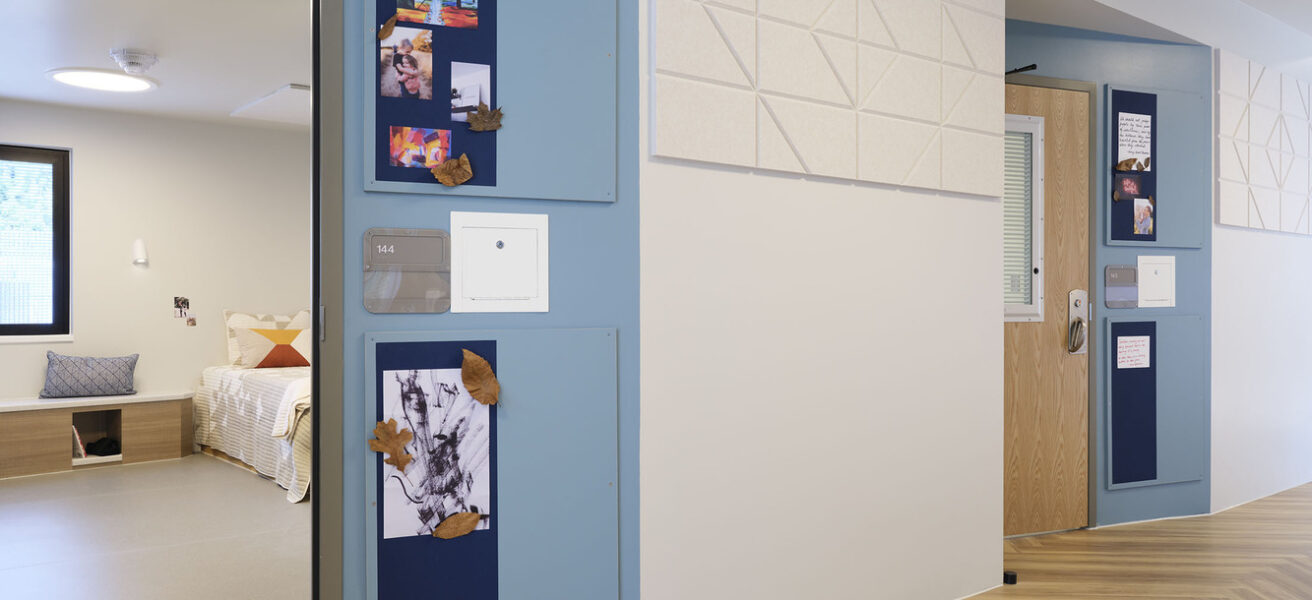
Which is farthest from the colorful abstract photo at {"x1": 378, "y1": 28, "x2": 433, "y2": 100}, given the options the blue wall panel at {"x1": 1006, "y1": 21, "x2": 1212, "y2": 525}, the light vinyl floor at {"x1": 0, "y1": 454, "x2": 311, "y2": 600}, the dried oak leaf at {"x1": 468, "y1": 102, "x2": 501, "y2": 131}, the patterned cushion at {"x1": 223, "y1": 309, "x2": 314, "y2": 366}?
the patterned cushion at {"x1": 223, "y1": 309, "x2": 314, "y2": 366}

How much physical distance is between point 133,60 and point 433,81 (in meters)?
3.74

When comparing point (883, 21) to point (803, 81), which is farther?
point (883, 21)

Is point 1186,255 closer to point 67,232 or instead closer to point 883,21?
point 883,21

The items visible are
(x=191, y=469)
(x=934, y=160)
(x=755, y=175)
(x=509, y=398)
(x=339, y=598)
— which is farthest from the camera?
(x=191, y=469)

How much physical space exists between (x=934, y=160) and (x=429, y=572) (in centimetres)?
211

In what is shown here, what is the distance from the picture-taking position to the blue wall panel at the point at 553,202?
1953 mm

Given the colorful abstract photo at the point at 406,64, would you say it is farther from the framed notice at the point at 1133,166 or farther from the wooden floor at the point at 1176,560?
the framed notice at the point at 1133,166

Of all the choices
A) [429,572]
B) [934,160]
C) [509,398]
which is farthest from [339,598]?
[934,160]

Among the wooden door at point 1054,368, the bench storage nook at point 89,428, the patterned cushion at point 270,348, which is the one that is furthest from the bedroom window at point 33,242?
the wooden door at point 1054,368

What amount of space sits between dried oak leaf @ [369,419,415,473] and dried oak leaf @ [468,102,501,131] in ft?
2.43

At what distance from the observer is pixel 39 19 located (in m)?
4.12

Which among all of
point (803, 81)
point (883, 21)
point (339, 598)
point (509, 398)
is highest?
point (883, 21)

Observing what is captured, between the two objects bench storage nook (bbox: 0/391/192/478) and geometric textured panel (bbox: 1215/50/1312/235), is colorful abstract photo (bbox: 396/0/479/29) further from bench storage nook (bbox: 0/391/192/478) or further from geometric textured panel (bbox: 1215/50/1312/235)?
bench storage nook (bbox: 0/391/192/478)

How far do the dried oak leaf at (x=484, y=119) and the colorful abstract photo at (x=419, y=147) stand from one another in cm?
7
